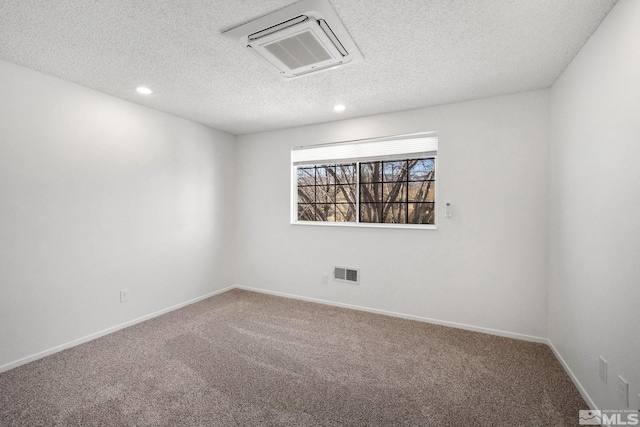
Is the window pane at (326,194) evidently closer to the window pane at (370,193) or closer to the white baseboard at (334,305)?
the window pane at (370,193)

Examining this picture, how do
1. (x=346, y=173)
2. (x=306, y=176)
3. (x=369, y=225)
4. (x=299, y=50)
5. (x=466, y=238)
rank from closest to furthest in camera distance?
(x=299, y=50)
(x=466, y=238)
(x=369, y=225)
(x=346, y=173)
(x=306, y=176)

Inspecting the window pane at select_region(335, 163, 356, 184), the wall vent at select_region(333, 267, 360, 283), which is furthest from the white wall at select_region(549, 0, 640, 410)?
the window pane at select_region(335, 163, 356, 184)

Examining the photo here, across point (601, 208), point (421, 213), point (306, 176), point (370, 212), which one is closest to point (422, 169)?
point (421, 213)

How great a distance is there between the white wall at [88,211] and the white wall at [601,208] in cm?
410

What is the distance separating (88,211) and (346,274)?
9.64 feet

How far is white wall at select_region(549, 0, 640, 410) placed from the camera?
1.45 m

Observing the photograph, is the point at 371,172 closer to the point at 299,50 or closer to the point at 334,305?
Answer: the point at 334,305

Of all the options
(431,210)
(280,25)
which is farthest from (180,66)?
(431,210)

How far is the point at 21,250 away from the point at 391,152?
3.73 metres

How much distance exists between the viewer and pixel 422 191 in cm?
350

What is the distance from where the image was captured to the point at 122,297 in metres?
3.04

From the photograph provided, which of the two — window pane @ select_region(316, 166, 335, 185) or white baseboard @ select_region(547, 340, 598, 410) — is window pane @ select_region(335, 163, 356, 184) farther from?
white baseboard @ select_region(547, 340, 598, 410)

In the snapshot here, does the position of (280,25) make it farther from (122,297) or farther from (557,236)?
(122,297)

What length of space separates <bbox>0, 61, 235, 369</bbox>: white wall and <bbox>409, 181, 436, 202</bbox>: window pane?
9.54 feet
